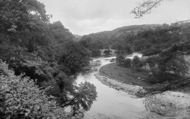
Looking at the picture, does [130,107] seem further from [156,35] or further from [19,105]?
[19,105]

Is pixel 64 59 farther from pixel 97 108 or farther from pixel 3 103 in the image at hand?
pixel 3 103

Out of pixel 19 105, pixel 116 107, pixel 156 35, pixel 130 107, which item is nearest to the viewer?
pixel 19 105

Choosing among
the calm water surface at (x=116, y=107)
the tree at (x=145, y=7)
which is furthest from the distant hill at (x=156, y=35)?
the calm water surface at (x=116, y=107)

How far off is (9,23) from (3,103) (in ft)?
21.1

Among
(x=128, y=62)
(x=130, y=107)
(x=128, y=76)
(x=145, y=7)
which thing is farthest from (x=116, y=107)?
(x=128, y=62)

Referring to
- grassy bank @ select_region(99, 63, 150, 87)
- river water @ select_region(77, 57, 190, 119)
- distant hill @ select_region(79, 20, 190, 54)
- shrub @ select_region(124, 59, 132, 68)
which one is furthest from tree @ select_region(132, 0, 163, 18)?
shrub @ select_region(124, 59, 132, 68)

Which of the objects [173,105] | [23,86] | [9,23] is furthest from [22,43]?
[173,105]

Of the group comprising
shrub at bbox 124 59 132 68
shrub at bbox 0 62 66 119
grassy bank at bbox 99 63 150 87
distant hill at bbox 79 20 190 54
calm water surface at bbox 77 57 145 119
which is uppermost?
distant hill at bbox 79 20 190 54

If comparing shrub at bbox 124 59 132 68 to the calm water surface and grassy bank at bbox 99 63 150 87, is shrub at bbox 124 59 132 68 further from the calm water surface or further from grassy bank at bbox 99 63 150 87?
the calm water surface

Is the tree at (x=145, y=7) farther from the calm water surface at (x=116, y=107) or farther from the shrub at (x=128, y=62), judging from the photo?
the shrub at (x=128, y=62)

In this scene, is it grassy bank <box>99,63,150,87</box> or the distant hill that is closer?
the distant hill

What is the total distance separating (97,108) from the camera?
1543cm

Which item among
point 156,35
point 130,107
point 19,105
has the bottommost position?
point 130,107

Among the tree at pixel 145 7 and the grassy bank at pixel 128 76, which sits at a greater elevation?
the tree at pixel 145 7
